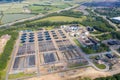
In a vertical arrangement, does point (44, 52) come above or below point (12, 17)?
below

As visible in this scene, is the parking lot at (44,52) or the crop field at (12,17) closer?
the parking lot at (44,52)

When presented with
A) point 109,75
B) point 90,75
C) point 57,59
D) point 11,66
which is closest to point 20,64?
point 11,66

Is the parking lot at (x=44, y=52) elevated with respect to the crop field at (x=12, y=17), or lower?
lower

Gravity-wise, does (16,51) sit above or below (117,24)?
below

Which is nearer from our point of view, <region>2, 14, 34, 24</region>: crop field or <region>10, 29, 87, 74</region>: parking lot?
<region>10, 29, 87, 74</region>: parking lot

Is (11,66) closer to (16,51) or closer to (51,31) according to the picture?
(16,51)

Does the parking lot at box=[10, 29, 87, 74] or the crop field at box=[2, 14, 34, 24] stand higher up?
the crop field at box=[2, 14, 34, 24]

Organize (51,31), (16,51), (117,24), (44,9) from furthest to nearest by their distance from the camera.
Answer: (44,9) → (117,24) → (51,31) → (16,51)

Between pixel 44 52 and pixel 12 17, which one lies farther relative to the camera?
pixel 12 17
